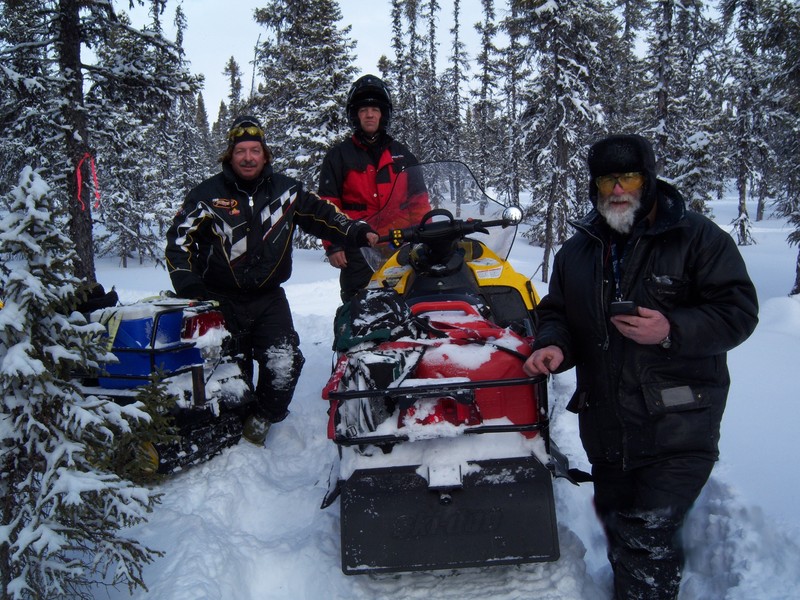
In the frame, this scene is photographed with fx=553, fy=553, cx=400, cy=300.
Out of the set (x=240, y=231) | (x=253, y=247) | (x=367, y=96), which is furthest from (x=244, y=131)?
(x=367, y=96)

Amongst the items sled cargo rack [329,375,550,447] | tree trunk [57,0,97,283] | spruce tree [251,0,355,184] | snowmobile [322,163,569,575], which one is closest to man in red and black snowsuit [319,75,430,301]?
snowmobile [322,163,569,575]

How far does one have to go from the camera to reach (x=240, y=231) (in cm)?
411

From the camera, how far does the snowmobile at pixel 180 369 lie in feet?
10.4

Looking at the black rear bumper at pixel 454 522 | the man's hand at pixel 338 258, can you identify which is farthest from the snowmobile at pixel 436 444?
the man's hand at pixel 338 258

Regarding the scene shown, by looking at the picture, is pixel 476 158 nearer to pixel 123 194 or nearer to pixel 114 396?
pixel 123 194

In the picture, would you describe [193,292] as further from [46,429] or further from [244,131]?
[46,429]

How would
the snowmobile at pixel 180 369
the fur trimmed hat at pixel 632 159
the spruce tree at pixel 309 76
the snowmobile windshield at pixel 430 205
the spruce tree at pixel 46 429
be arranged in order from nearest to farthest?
the spruce tree at pixel 46 429, the fur trimmed hat at pixel 632 159, the snowmobile at pixel 180 369, the snowmobile windshield at pixel 430 205, the spruce tree at pixel 309 76

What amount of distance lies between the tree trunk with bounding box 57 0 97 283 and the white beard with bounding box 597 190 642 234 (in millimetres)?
9696

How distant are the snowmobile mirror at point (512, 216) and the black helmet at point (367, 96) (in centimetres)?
189

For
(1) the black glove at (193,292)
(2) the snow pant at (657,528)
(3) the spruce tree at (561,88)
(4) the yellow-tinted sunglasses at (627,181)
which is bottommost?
(2) the snow pant at (657,528)

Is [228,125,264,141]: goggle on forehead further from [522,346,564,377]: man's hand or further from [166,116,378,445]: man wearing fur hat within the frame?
[522,346,564,377]: man's hand

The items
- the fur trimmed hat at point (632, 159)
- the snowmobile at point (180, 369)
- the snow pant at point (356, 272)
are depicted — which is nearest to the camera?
the fur trimmed hat at point (632, 159)

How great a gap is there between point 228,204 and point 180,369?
4.58 feet

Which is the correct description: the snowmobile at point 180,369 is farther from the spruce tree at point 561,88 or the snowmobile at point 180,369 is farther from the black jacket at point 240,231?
the spruce tree at point 561,88
